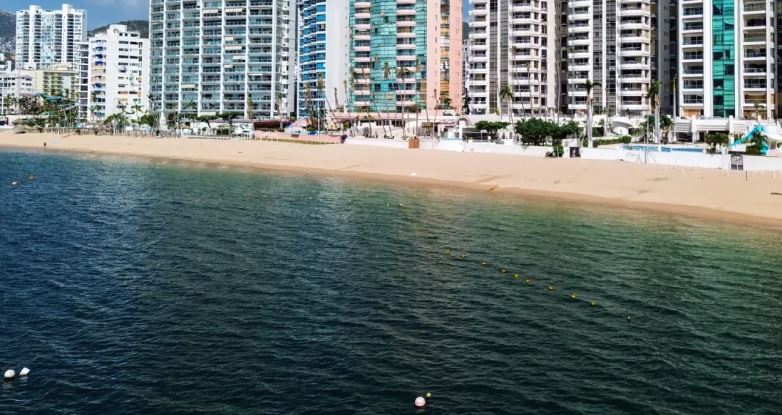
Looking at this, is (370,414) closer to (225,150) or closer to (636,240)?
(636,240)

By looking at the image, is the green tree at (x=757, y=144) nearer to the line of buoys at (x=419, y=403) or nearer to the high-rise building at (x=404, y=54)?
the line of buoys at (x=419, y=403)

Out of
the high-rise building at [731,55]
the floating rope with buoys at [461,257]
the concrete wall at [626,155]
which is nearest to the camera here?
the floating rope with buoys at [461,257]

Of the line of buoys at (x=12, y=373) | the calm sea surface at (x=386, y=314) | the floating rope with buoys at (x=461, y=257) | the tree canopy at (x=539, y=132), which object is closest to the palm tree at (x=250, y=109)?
the tree canopy at (x=539, y=132)

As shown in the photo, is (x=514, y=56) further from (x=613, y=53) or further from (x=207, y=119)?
(x=207, y=119)

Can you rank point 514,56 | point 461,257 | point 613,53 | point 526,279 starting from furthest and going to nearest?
point 514,56 < point 613,53 < point 461,257 < point 526,279

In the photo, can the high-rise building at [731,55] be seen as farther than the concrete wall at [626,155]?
Yes

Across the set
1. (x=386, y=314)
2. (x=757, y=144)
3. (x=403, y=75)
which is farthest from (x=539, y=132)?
(x=386, y=314)

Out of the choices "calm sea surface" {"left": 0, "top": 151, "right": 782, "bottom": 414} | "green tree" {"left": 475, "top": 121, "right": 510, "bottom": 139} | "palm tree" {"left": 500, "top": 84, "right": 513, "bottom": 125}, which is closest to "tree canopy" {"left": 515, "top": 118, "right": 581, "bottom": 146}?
"green tree" {"left": 475, "top": 121, "right": 510, "bottom": 139}
